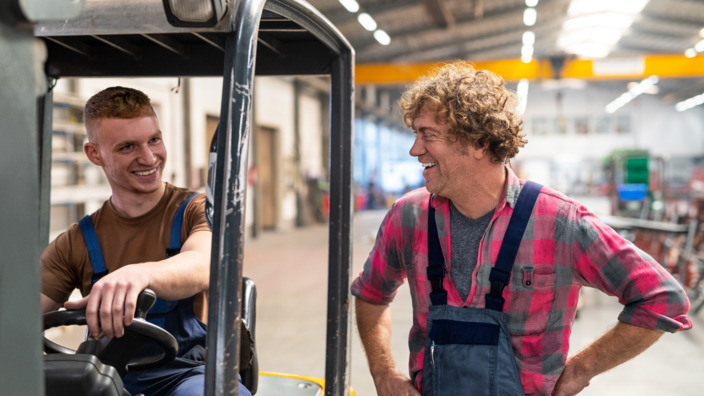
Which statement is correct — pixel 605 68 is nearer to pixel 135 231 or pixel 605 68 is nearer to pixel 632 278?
pixel 632 278

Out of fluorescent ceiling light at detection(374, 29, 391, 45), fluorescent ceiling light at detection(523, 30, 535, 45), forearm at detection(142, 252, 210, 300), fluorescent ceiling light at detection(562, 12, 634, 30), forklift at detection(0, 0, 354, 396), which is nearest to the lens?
Result: forklift at detection(0, 0, 354, 396)

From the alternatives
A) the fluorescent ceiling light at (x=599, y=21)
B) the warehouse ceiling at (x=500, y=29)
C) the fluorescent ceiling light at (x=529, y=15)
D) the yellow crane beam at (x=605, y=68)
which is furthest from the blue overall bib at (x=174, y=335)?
the fluorescent ceiling light at (x=599, y=21)

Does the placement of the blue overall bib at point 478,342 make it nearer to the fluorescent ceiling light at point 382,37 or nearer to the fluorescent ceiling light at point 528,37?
the fluorescent ceiling light at point 382,37

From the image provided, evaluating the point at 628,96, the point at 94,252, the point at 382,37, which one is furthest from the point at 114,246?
the point at 628,96

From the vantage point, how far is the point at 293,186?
57.3ft

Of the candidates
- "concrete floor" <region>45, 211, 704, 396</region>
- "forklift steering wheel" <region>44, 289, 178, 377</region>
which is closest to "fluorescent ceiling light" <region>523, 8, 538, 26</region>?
"concrete floor" <region>45, 211, 704, 396</region>

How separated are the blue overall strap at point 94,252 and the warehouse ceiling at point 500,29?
1151 centimetres

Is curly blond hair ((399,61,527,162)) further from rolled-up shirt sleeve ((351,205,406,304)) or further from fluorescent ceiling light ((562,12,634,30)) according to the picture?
fluorescent ceiling light ((562,12,634,30))

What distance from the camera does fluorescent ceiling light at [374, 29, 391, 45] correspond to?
52.7 ft

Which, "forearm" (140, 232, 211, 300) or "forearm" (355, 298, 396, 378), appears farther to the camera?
"forearm" (355, 298, 396, 378)

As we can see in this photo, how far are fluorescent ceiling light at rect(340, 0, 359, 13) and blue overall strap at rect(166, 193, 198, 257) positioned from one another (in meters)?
11.6

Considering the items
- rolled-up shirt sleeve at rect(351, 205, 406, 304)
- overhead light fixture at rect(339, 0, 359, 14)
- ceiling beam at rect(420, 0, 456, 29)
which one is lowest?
rolled-up shirt sleeve at rect(351, 205, 406, 304)

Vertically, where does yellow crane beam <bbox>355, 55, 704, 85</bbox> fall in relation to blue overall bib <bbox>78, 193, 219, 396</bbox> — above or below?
above

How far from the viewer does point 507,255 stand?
1875 millimetres
